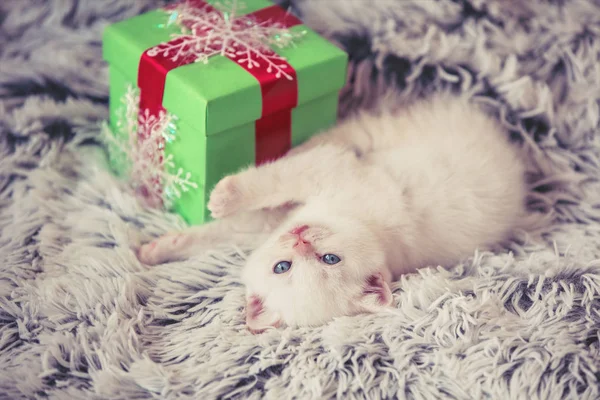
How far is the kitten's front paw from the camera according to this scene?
144cm

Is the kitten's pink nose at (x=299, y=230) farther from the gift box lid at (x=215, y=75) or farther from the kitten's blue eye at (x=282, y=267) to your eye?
the gift box lid at (x=215, y=75)

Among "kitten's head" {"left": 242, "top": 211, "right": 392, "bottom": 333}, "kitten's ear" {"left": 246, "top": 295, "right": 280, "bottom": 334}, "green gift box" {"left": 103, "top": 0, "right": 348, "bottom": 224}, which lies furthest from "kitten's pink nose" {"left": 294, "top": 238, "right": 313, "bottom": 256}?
"green gift box" {"left": 103, "top": 0, "right": 348, "bottom": 224}

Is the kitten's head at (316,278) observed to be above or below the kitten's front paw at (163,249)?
above

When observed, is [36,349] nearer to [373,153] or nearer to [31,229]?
[31,229]

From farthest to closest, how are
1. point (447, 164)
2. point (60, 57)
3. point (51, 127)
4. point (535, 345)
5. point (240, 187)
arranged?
point (60, 57), point (51, 127), point (447, 164), point (240, 187), point (535, 345)

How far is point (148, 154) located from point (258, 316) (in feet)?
1.59

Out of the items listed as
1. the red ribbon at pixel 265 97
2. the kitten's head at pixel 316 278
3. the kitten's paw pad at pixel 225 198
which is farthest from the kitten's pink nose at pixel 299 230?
the red ribbon at pixel 265 97

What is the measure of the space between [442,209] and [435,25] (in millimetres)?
535

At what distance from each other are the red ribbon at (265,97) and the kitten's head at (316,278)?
0.26 meters

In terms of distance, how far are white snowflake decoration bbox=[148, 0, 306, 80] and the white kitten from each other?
Result: 219 mm

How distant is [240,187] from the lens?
1.40 meters

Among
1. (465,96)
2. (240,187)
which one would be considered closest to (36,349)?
(240,187)

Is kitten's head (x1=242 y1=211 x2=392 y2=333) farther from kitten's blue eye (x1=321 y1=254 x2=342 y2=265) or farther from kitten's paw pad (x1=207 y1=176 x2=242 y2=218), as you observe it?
kitten's paw pad (x1=207 y1=176 x2=242 y2=218)

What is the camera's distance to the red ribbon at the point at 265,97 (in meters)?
1.43
